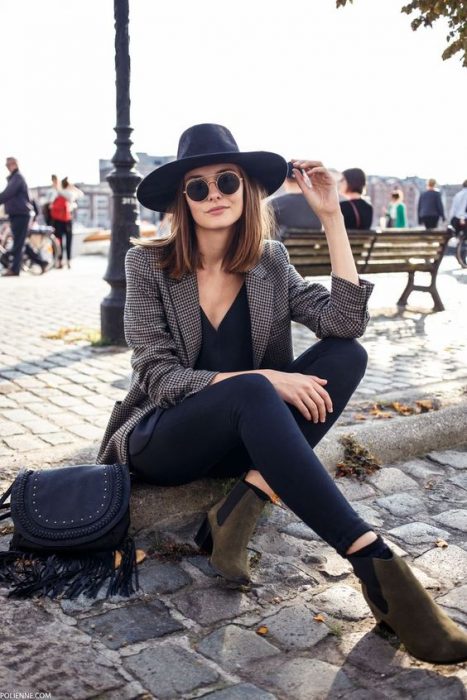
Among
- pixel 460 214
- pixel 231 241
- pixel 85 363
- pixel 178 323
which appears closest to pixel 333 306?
pixel 231 241

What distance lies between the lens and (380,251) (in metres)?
9.15

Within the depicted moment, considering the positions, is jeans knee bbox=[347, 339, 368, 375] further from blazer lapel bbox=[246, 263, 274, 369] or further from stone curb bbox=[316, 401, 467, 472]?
stone curb bbox=[316, 401, 467, 472]

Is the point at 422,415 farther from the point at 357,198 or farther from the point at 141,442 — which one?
the point at 357,198

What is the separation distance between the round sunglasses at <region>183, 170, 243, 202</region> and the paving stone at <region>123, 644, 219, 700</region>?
1586 millimetres

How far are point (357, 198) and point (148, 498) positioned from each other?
6.78 metres

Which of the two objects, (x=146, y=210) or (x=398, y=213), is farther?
(x=146, y=210)

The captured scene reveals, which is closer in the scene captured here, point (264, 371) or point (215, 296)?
point (264, 371)

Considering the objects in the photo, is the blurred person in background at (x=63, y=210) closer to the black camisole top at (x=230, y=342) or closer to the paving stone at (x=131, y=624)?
the black camisole top at (x=230, y=342)

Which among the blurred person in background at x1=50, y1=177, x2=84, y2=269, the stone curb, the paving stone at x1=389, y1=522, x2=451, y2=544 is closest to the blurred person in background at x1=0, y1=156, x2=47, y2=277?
the blurred person in background at x1=50, y1=177, x2=84, y2=269

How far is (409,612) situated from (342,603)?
0.38 m

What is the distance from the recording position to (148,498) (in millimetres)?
3148

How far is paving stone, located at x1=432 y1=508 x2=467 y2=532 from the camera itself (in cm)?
331

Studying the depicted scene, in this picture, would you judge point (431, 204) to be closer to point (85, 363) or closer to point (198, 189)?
point (85, 363)

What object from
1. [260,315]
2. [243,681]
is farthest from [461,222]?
[243,681]
